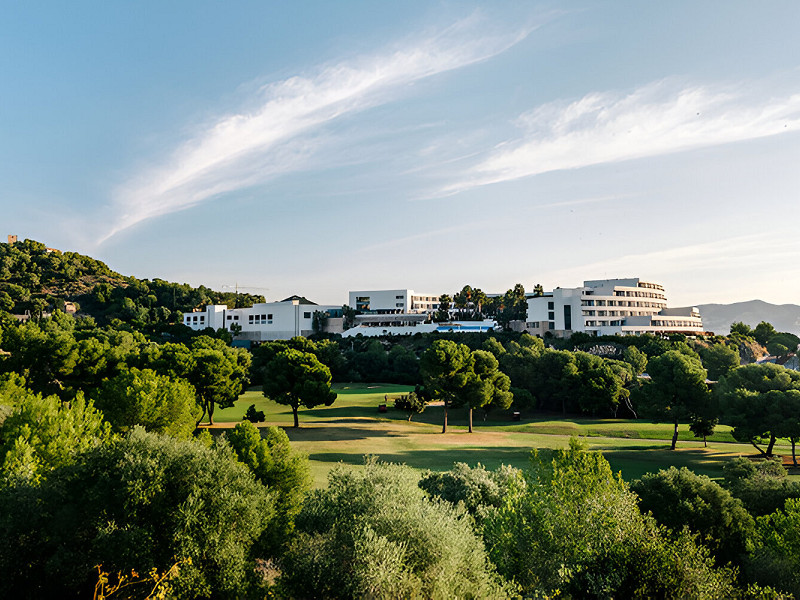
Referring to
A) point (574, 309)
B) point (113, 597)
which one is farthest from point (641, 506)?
point (574, 309)

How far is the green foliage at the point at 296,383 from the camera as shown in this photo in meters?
55.8

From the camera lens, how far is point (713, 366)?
303 feet

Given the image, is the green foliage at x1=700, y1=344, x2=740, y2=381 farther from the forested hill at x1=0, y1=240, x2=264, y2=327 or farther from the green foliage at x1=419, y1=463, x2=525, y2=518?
the forested hill at x1=0, y1=240, x2=264, y2=327

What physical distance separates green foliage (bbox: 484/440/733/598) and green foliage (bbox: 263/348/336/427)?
33849 millimetres

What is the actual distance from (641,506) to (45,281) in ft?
599

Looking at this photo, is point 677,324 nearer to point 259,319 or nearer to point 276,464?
point 259,319

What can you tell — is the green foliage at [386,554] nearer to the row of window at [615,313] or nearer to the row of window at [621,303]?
the row of window at [615,313]

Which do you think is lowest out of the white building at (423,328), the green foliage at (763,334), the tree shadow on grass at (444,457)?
the tree shadow on grass at (444,457)

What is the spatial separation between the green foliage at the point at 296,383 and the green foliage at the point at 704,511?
35643mm

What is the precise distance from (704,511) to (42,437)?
35524mm

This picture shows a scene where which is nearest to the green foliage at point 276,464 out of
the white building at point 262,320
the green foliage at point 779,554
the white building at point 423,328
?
the green foliage at point 779,554

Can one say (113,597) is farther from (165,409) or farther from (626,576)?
(165,409)

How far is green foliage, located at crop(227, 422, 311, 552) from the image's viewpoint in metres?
26.8

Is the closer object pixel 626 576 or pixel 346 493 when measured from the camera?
pixel 626 576
